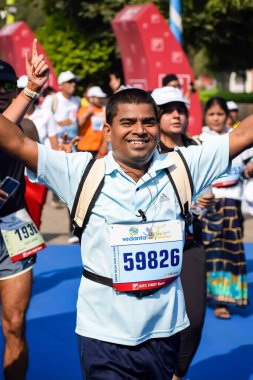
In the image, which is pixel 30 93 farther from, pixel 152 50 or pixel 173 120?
pixel 152 50

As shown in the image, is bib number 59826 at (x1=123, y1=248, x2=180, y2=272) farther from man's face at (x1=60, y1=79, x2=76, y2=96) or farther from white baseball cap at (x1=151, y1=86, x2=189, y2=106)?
man's face at (x1=60, y1=79, x2=76, y2=96)

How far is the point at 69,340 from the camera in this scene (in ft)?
19.8

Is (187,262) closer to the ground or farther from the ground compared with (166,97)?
closer to the ground

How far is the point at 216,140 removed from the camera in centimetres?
336

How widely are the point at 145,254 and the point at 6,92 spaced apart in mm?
1561

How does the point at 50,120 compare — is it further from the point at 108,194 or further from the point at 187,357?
the point at 108,194

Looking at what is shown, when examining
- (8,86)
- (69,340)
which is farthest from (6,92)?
(69,340)

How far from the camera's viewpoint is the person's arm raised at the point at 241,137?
3.24 m

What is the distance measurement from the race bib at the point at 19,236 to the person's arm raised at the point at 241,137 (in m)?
1.52

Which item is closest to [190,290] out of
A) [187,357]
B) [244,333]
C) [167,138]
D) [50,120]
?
[187,357]

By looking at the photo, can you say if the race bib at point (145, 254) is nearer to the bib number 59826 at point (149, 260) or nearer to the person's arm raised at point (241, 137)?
the bib number 59826 at point (149, 260)

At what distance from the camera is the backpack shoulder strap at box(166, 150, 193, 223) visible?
131 inches

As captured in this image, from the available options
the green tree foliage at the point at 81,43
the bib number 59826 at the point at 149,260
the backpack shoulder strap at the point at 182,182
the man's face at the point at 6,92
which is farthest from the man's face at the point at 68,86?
the green tree foliage at the point at 81,43

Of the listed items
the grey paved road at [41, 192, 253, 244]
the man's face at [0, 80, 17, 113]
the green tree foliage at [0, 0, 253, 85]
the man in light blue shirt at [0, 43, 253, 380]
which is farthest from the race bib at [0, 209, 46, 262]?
the green tree foliage at [0, 0, 253, 85]
